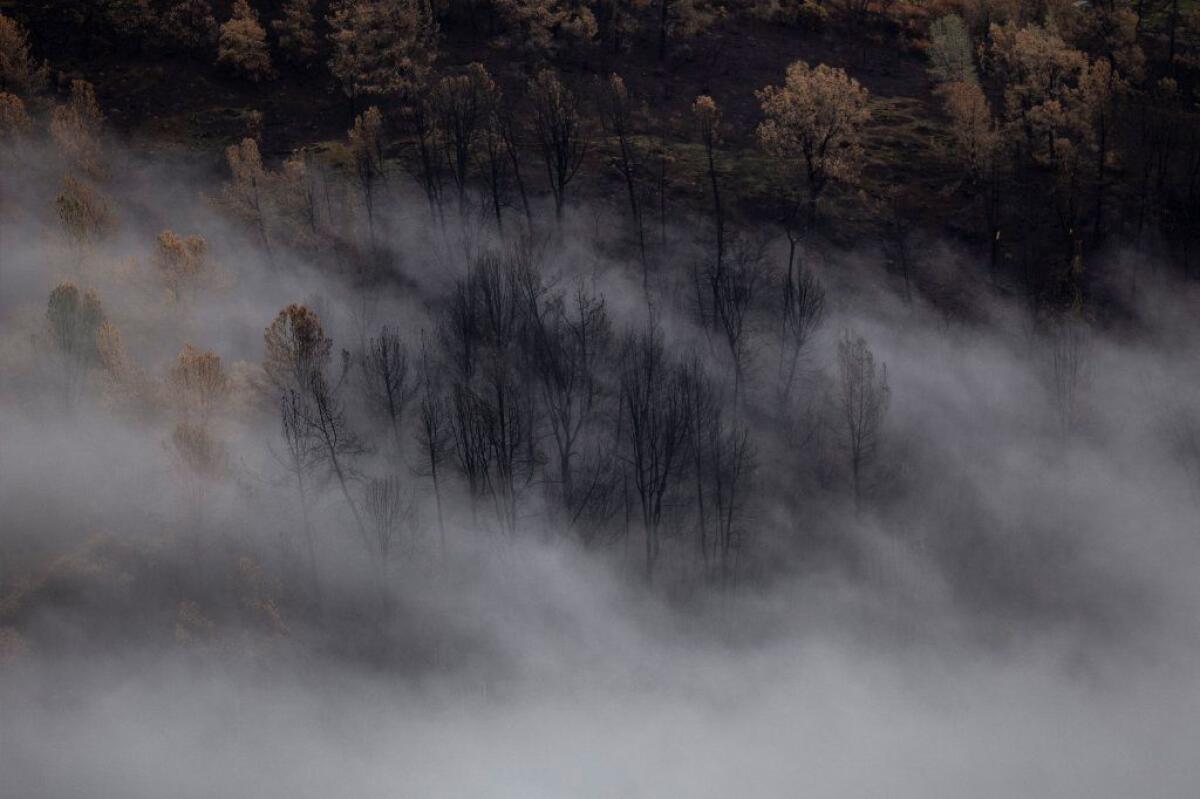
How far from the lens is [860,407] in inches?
2349

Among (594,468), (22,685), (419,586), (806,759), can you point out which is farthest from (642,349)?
(22,685)

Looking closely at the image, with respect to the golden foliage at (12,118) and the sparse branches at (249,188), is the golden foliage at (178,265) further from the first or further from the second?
the golden foliage at (12,118)

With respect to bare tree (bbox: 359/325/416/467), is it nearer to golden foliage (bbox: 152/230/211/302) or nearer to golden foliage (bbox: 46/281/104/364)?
golden foliage (bbox: 152/230/211/302)

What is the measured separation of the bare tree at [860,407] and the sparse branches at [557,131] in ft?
78.8

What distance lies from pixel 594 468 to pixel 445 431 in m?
9.16

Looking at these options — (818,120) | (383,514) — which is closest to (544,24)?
(818,120)

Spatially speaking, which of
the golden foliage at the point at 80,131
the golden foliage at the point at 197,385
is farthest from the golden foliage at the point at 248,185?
the golden foliage at the point at 197,385

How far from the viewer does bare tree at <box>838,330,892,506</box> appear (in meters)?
59.4

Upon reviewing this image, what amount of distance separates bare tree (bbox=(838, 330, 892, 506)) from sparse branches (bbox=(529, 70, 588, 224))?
24.0 meters

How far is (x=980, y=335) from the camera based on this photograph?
6700 centimetres

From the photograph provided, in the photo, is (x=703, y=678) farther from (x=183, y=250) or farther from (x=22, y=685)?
(x=183, y=250)

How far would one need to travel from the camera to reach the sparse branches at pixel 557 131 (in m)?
72.5

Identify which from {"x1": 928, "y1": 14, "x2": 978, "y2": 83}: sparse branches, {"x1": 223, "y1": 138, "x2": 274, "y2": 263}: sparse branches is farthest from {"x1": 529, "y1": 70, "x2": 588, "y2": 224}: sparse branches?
{"x1": 928, "y1": 14, "x2": 978, "y2": 83}: sparse branches

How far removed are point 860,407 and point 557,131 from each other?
31.6 metres
